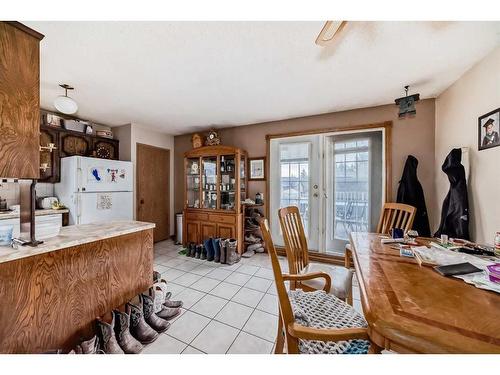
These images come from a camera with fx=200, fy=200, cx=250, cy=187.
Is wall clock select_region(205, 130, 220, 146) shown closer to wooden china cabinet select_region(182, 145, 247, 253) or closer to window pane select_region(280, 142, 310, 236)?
wooden china cabinet select_region(182, 145, 247, 253)

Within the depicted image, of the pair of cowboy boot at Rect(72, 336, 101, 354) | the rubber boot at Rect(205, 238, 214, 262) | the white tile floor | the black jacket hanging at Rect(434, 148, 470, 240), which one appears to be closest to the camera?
the pair of cowboy boot at Rect(72, 336, 101, 354)

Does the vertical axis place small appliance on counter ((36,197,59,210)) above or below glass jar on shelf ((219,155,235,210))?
below

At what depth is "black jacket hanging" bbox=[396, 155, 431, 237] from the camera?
245 centimetres

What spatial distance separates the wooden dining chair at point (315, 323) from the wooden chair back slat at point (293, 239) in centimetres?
23

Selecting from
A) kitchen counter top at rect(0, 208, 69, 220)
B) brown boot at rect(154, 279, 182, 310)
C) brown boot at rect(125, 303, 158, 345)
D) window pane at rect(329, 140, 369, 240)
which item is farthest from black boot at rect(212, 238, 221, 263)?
kitchen counter top at rect(0, 208, 69, 220)

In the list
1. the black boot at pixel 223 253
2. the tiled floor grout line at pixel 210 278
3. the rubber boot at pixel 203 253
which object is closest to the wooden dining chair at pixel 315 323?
the tiled floor grout line at pixel 210 278

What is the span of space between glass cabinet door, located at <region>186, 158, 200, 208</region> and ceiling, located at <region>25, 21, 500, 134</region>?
124 centimetres

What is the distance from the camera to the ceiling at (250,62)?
1.40 meters

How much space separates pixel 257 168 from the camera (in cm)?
362

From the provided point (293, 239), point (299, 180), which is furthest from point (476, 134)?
point (299, 180)

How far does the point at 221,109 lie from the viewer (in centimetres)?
294
